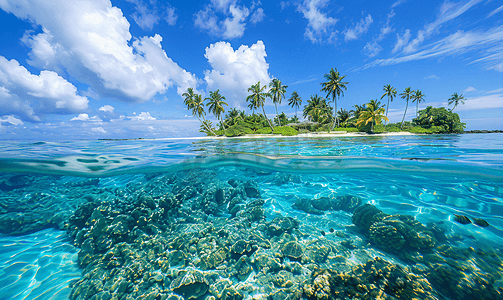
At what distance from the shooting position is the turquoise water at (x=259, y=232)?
3.46 m

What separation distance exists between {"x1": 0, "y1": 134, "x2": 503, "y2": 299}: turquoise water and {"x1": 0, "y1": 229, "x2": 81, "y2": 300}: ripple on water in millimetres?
24

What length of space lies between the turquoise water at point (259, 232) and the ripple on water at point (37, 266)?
0.02 metres

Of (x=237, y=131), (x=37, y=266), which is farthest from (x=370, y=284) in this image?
(x=237, y=131)

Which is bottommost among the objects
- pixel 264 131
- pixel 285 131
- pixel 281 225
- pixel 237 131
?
pixel 281 225

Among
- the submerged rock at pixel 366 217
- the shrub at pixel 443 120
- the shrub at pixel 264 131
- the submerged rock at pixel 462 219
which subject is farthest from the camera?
the shrub at pixel 264 131

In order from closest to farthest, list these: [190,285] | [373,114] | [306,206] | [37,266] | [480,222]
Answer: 1. [190,285]
2. [37,266]
3. [480,222]
4. [306,206]
5. [373,114]

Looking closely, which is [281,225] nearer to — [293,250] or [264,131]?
[293,250]

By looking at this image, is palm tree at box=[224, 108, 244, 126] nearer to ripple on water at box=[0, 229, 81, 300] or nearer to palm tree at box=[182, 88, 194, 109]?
palm tree at box=[182, 88, 194, 109]

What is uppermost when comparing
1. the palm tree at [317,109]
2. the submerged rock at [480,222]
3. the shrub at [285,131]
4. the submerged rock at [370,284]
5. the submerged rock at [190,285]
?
the palm tree at [317,109]

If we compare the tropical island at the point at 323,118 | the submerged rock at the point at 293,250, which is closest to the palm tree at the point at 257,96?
the tropical island at the point at 323,118

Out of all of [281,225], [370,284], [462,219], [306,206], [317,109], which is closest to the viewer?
[370,284]

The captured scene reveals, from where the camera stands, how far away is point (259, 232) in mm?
5012

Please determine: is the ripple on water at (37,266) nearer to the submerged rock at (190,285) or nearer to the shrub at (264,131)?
the submerged rock at (190,285)

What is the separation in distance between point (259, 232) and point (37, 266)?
541cm
